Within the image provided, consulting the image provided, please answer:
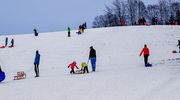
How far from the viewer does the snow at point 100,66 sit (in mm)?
15727

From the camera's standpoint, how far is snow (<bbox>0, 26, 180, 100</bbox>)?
51.6 ft

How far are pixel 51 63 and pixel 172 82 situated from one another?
66.6 feet

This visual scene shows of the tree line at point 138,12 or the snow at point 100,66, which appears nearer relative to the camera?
the snow at point 100,66

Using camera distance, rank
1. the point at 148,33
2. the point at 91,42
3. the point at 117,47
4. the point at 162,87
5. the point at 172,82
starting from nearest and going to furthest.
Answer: the point at 162,87, the point at 172,82, the point at 117,47, the point at 91,42, the point at 148,33

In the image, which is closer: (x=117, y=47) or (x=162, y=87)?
(x=162, y=87)

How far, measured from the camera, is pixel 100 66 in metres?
31.6

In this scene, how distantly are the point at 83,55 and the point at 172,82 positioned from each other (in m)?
22.5

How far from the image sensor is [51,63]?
36000 millimetres

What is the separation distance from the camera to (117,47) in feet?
138

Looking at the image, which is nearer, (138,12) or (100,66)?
(100,66)

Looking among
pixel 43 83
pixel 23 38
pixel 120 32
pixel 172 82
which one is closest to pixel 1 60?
pixel 23 38

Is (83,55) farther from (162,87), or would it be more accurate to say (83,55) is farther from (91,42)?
(162,87)

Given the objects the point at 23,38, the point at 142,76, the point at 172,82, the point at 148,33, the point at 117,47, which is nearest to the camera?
the point at 172,82

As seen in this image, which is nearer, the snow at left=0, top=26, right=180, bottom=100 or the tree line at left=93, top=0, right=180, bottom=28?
the snow at left=0, top=26, right=180, bottom=100
